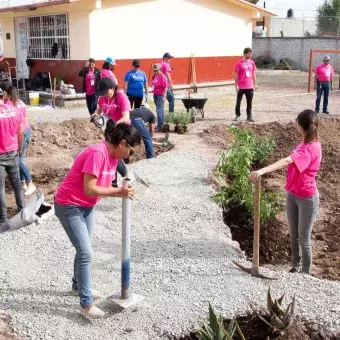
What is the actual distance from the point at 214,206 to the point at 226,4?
18171 millimetres

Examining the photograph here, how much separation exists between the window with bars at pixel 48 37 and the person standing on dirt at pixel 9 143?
41.2 feet

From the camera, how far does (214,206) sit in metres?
6.97

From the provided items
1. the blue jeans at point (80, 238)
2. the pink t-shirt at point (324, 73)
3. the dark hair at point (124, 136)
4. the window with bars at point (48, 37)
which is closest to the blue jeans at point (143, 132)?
the blue jeans at point (80, 238)

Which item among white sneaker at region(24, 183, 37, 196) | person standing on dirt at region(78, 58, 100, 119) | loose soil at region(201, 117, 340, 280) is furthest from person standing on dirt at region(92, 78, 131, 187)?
person standing on dirt at region(78, 58, 100, 119)

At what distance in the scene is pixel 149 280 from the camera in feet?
15.8

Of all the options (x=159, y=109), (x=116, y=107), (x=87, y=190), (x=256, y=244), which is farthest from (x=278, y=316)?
(x=159, y=109)

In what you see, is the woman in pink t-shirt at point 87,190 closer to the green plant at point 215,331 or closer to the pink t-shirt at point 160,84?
the green plant at point 215,331

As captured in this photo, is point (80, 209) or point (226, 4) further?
point (226, 4)

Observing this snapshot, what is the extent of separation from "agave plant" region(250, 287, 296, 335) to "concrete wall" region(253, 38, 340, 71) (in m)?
32.9

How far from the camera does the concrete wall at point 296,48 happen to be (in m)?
35.6

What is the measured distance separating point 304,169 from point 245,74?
895cm

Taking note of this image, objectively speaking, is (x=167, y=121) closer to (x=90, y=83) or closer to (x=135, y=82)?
(x=135, y=82)


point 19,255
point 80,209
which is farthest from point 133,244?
point 80,209

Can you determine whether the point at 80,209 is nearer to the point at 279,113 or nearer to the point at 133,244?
the point at 133,244
